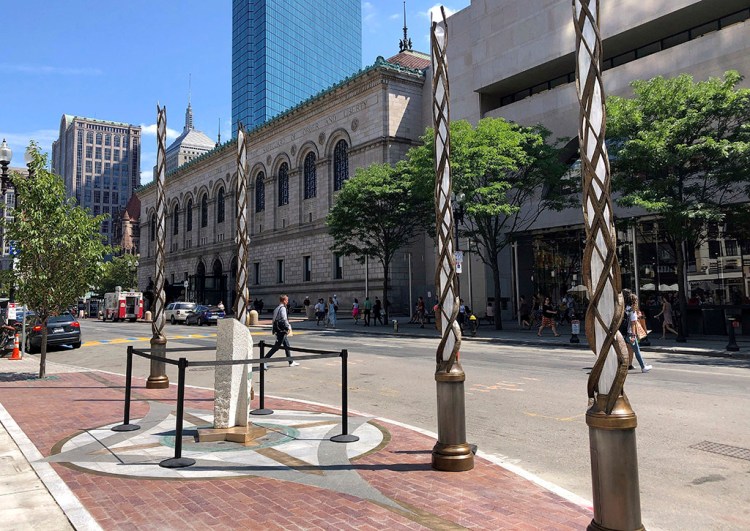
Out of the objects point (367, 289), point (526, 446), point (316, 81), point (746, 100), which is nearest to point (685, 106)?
point (746, 100)

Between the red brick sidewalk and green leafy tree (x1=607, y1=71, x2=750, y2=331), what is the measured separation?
1720 cm

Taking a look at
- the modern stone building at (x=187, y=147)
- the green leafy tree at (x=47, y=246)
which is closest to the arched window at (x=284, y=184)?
the green leafy tree at (x=47, y=246)

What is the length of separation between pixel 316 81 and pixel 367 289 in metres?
117

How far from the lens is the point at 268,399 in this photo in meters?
10.1

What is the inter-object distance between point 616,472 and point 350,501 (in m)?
2.33

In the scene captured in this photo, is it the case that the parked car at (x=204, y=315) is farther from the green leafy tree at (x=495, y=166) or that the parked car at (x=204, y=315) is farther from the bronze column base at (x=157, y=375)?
the bronze column base at (x=157, y=375)

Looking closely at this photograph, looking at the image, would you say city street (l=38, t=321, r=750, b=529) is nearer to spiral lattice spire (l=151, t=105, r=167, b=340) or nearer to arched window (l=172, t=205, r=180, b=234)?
spiral lattice spire (l=151, t=105, r=167, b=340)

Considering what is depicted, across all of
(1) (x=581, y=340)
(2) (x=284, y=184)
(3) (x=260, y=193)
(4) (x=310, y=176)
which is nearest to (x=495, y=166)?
(1) (x=581, y=340)

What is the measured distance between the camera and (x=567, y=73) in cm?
3397

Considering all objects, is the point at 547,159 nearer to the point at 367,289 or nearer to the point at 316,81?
the point at 367,289

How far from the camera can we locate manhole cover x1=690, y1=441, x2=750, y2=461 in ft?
20.3

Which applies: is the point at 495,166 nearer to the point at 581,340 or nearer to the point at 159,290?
the point at 581,340

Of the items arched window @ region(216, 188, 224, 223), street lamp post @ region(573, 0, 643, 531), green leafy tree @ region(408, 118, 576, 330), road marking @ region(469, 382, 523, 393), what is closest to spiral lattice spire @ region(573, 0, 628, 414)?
street lamp post @ region(573, 0, 643, 531)

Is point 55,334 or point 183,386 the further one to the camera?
point 55,334
